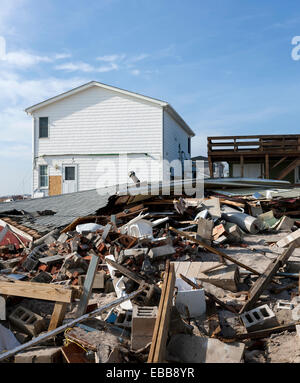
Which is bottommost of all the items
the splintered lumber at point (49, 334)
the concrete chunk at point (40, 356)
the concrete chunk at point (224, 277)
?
the concrete chunk at point (40, 356)

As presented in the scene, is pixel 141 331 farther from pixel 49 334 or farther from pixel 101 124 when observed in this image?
pixel 101 124

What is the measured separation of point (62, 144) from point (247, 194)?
11.8 m

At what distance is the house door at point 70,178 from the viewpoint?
1924 cm

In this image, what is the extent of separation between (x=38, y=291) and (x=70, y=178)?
16.0 m

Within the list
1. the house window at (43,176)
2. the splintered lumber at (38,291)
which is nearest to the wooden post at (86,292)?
the splintered lumber at (38,291)

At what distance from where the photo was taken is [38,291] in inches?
156

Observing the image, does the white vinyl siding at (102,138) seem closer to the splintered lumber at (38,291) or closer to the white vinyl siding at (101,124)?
the white vinyl siding at (101,124)

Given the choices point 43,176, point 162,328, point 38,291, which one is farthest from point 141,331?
point 43,176

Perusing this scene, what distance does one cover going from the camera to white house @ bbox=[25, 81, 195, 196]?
60.1 feet

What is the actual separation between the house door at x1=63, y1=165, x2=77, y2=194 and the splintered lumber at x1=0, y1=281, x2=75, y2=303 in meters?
15.3

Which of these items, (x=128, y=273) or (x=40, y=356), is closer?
(x=40, y=356)

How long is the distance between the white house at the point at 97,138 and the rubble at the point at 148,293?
9.66m

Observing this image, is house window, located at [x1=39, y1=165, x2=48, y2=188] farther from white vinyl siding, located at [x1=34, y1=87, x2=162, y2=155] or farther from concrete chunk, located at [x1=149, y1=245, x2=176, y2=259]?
concrete chunk, located at [x1=149, y1=245, x2=176, y2=259]
